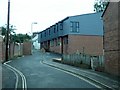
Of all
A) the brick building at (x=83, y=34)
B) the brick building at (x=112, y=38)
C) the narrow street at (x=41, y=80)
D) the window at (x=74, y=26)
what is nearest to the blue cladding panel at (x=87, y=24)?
the brick building at (x=83, y=34)

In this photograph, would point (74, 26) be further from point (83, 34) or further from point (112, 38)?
point (112, 38)

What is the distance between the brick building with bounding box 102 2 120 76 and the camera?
22.0 metres

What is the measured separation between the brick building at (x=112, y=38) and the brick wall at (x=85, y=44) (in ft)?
101

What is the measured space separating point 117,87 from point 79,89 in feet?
6.51

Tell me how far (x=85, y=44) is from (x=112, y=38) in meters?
33.6

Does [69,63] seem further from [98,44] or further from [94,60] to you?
[98,44]

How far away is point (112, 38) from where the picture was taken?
23203 mm

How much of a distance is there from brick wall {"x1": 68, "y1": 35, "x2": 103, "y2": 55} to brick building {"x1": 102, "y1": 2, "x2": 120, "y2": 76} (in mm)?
30703

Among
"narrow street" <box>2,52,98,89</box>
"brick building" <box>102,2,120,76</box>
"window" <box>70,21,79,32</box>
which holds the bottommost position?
"narrow street" <box>2,52,98,89</box>

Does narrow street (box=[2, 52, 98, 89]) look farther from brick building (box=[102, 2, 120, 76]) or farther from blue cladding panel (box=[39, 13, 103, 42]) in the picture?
blue cladding panel (box=[39, 13, 103, 42])

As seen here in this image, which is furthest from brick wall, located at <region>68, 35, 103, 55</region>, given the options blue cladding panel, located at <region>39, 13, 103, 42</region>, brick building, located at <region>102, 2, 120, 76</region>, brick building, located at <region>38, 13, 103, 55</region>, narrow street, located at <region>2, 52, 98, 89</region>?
narrow street, located at <region>2, 52, 98, 89</region>

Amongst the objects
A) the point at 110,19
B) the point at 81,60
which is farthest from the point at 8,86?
the point at 81,60

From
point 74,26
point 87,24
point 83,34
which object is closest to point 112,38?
point 74,26

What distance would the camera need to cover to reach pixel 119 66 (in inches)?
849
